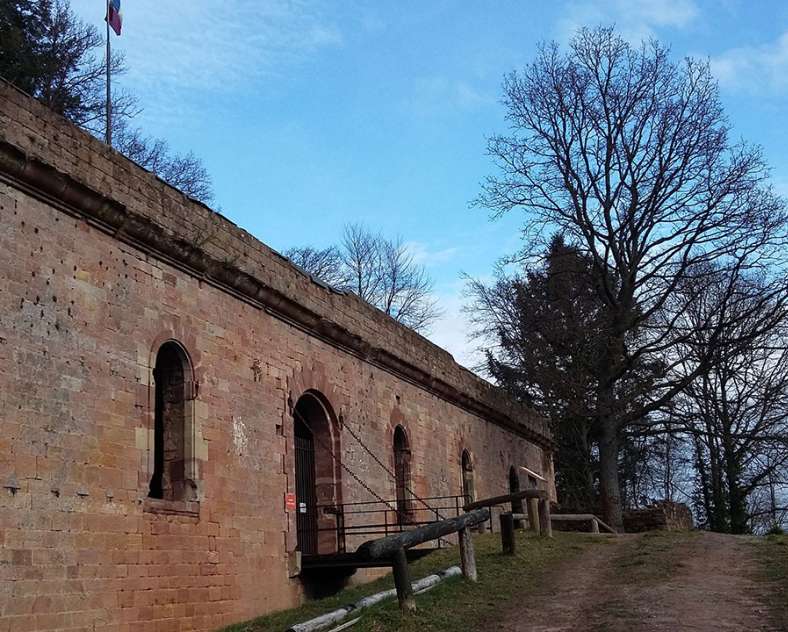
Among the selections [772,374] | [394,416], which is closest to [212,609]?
[394,416]

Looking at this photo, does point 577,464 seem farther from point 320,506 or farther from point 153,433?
point 153,433

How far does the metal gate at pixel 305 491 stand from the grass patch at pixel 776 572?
22.0 feet

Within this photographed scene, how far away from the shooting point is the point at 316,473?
14.9 m

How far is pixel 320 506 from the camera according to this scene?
48.3ft

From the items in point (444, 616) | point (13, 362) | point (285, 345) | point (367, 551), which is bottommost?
point (444, 616)

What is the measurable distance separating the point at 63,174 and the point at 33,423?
264 cm

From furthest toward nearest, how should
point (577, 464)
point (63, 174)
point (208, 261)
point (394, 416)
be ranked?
point (577, 464), point (394, 416), point (208, 261), point (63, 174)

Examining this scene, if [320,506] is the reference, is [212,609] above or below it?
below

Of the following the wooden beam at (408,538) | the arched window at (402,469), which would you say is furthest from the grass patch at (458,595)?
the arched window at (402,469)

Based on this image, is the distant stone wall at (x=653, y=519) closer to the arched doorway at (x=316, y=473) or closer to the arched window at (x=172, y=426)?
the arched doorway at (x=316, y=473)

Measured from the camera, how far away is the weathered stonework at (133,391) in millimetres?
8750

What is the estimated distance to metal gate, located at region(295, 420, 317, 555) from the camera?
14.4 metres

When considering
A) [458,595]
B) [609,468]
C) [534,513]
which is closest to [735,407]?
[609,468]

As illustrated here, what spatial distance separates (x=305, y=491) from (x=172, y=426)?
13.0 feet
